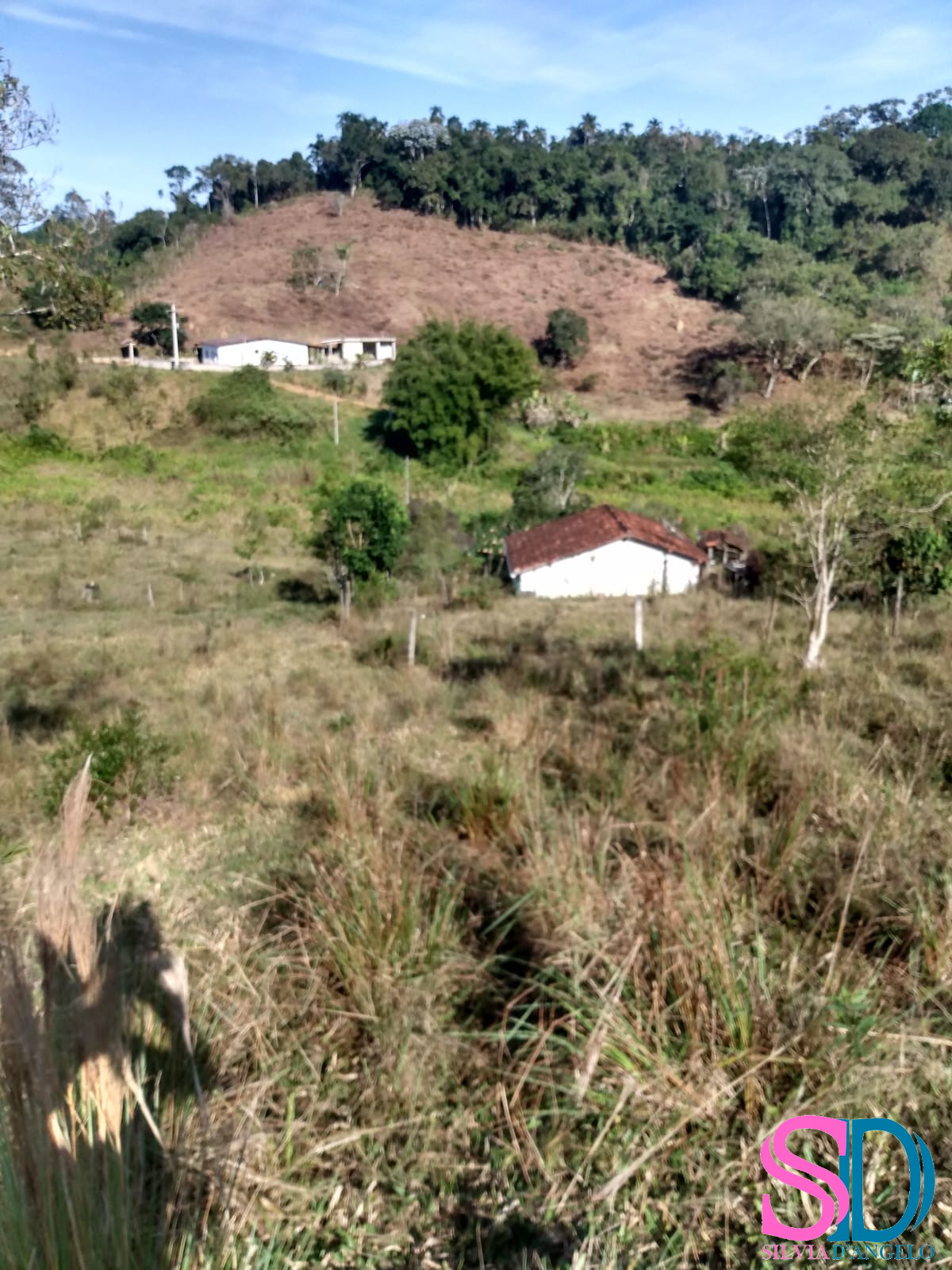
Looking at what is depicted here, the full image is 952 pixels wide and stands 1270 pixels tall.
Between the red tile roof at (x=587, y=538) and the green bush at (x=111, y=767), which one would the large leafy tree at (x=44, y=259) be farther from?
the red tile roof at (x=587, y=538)

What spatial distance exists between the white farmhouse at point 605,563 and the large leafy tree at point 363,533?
3.46 m

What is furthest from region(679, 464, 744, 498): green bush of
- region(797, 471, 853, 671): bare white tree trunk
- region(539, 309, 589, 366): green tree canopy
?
region(797, 471, 853, 671): bare white tree trunk

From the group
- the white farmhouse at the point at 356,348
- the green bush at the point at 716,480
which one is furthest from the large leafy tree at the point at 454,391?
the white farmhouse at the point at 356,348

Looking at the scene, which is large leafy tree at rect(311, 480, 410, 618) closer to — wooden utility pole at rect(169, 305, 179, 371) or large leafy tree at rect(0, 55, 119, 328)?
large leafy tree at rect(0, 55, 119, 328)

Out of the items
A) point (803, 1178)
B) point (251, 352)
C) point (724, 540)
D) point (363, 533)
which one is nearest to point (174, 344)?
point (251, 352)

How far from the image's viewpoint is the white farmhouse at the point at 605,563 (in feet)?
79.9

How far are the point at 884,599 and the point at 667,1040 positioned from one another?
16.4 m

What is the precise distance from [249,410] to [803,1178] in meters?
40.4

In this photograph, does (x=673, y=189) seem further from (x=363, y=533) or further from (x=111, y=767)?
(x=111, y=767)

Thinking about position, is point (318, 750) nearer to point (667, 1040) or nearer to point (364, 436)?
point (667, 1040)

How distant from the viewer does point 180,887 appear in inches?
142

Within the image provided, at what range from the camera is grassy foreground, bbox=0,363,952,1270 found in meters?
1.84

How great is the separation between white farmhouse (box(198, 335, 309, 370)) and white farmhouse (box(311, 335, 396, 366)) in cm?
249

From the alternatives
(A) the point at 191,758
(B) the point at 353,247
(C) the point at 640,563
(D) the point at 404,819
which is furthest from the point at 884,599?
(B) the point at 353,247
